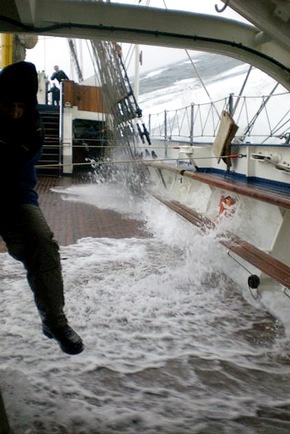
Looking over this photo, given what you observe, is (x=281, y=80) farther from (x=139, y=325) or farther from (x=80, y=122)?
(x=80, y=122)

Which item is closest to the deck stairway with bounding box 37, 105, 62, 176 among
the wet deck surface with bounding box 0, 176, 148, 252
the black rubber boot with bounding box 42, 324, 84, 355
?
the wet deck surface with bounding box 0, 176, 148, 252

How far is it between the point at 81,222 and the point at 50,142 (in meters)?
7.58

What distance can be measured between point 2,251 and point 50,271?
341 centimetres

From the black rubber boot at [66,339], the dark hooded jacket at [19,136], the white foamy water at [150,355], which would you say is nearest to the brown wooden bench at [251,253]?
the white foamy water at [150,355]

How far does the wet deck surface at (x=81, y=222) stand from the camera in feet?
19.5

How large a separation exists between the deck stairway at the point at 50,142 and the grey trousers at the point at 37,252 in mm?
10507

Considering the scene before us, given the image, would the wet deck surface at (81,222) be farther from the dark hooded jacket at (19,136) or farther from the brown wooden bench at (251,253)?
the dark hooded jacket at (19,136)

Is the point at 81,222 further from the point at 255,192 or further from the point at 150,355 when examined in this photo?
the point at 150,355

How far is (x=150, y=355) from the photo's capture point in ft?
9.12

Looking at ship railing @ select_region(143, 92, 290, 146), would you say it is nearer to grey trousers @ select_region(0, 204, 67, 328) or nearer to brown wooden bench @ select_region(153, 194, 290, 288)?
brown wooden bench @ select_region(153, 194, 290, 288)

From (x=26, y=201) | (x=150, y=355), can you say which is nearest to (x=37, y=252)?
(x=26, y=201)

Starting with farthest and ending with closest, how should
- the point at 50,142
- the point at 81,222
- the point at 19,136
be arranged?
the point at 50,142 < the point at 81,222 < the point at 19,136

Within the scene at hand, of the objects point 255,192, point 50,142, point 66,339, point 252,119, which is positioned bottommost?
point 66,339

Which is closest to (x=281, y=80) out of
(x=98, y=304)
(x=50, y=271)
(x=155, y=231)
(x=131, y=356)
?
(x=155, y=231)
